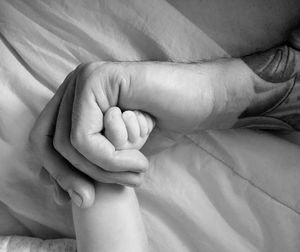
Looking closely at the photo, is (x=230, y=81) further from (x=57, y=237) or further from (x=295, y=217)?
(x=57, y=237)

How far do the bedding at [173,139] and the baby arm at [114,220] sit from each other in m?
0.08

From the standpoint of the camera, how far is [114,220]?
0.78 meters

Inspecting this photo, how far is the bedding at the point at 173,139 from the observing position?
83 centimetres

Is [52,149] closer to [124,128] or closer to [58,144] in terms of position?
[58,144]

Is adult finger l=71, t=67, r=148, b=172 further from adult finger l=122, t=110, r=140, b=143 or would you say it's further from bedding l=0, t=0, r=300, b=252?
bedding l=0, t=0, r=300, b=252

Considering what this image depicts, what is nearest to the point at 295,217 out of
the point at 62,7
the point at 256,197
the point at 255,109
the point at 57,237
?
the point at 256,197

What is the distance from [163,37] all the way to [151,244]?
383 millimetres

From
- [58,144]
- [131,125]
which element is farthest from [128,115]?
[58,144]

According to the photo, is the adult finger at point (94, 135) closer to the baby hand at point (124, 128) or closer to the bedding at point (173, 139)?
the baby hand at point (124, 128)

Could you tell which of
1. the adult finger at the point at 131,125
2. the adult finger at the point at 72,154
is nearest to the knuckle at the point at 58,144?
the adult finger at the point at 72,154

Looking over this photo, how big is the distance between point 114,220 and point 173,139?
186 millimetres

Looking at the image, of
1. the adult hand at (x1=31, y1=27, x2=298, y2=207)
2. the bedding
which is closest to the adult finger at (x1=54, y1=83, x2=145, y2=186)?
the adult hand at (x1=31, y1=27, x2=298, y2=207)

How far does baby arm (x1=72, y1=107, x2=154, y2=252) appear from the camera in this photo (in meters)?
0.77

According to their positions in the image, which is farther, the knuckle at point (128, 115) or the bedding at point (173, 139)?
the bedding at point (173, 139)
